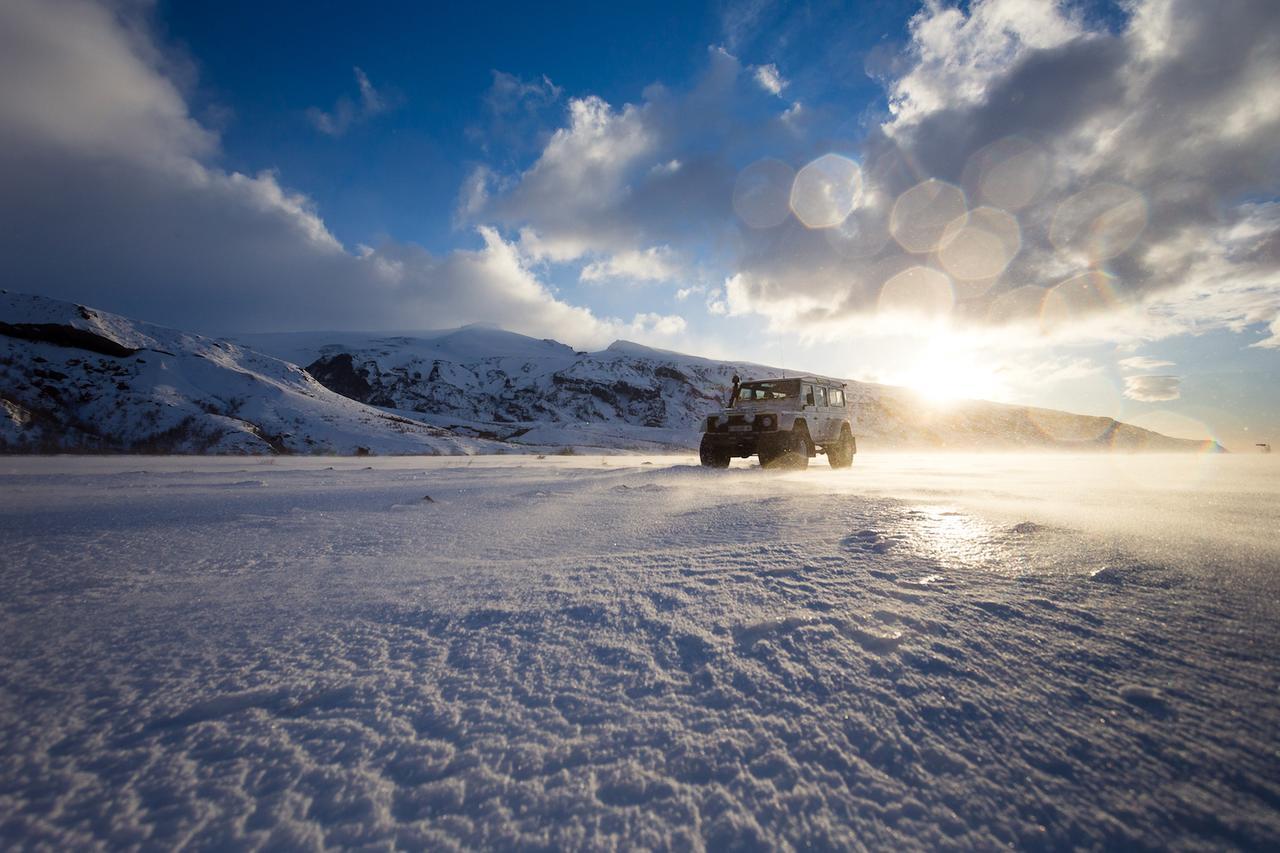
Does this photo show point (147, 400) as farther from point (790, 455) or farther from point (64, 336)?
point (790, 455)

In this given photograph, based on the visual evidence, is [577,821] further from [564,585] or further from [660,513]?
[660,513]

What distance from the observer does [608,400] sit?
2773 inches

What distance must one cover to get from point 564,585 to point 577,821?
0.95 m

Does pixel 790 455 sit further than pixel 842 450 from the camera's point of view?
No

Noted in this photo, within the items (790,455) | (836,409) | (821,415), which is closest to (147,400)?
(790,455)

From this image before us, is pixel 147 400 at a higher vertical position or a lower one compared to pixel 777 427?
lower

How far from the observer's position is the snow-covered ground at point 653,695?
0.72 m

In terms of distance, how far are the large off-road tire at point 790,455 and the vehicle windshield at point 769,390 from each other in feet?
3.67

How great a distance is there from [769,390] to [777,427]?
1678 millimetres

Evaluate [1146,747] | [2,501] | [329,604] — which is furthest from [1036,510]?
[2,501]

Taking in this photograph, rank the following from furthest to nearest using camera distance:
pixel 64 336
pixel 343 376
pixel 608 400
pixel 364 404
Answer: pixel 343 376 < pixel 608 400 < pixel 364 404 < pixel 64 336

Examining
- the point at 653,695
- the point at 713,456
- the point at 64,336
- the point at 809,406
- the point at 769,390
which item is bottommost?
the point at 713,456

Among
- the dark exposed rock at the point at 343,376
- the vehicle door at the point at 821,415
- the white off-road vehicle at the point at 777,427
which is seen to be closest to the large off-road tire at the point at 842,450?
the white off-road vehicle at the point at 777,427

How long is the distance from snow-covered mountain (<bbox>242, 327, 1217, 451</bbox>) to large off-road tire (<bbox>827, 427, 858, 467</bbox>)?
81.3 feet
